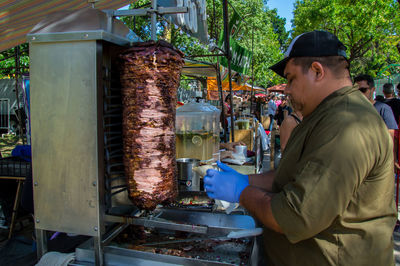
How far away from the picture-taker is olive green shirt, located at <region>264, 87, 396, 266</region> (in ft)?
3.35

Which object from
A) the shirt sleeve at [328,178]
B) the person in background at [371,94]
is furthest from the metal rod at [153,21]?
the person in background at [371,94]

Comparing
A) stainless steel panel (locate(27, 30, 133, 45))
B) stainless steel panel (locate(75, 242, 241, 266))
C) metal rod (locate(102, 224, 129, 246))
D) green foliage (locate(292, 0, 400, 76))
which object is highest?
green foliage (locate(292, 0, 400, 76))

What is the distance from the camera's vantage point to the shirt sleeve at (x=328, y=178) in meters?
1.01

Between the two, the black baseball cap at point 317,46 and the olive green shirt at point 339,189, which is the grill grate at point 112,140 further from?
the black baseball cap at point 317,46

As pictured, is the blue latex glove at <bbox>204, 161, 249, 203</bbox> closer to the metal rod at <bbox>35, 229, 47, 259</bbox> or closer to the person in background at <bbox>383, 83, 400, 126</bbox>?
the metal rod at <bbox>35, 229, 47, 259</bbox>

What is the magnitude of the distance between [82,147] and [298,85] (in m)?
1.11

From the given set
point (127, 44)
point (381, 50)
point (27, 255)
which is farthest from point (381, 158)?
point (381, 50)

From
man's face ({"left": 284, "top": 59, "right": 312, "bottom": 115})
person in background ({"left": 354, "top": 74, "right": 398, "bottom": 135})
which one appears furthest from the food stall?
person in background ({"left": 354, "top": 74, "right": 398, "bottom": 135})

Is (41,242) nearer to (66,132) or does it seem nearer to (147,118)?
(66,132)

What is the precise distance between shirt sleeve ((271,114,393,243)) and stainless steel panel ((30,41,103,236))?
36.4 inches

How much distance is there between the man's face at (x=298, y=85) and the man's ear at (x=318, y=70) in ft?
0.10

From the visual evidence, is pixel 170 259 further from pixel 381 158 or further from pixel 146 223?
pixel 381 158

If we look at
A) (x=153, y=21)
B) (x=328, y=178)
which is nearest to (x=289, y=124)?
(x=153, y=21)

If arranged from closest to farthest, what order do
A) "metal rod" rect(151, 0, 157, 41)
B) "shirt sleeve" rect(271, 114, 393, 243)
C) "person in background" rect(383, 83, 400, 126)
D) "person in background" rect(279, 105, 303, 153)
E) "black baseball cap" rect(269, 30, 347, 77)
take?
1. "shirt sleeve" rect(271, 114, 393, 243)
2. "black baseball cap" rect(269, 30, 347, 77)
3. "metal rod" rect(151, 0, 157, 41)
4. "person in background" rect(279, 105, 303, 153)
5. "person in background" rect(383, 83, 400, 126)
